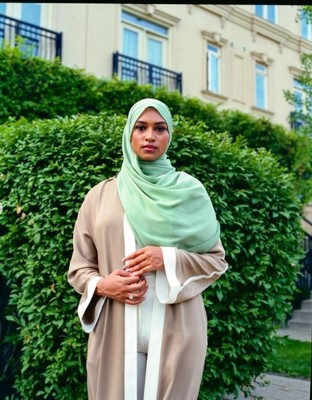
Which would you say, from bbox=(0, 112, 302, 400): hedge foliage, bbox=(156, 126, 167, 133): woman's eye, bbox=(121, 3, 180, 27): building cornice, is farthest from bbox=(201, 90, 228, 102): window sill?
bbox=(156, 126, 167, 133): woman's eye

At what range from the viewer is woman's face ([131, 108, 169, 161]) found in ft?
6.19

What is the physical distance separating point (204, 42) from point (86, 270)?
11.9 m

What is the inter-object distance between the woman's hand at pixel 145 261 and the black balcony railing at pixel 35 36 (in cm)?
805

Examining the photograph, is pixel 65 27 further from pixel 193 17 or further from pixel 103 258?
pixel 103 258

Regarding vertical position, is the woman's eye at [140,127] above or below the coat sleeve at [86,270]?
above

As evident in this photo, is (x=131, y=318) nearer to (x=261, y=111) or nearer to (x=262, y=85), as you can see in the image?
Result: (x=261, y=111)

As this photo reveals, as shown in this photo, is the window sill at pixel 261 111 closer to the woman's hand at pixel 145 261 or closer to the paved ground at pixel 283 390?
the paved ground at pixel 283 390

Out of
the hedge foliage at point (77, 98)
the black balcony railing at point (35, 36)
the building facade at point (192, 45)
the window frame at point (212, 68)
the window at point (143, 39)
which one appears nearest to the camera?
the hedge foliage at point (77, 98)

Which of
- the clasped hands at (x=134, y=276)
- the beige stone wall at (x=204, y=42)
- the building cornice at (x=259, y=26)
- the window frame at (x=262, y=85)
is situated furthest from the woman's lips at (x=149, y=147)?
the window frame at (x=262, y=85)

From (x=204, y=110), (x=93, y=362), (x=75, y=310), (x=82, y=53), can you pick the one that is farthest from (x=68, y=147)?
(x=82, y=53)

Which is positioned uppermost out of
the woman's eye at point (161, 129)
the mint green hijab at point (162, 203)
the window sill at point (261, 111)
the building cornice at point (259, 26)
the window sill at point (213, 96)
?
the building cornice at point (259, 26)

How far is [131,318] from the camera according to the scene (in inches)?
70.7

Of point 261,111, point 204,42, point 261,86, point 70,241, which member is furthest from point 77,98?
point 261,86

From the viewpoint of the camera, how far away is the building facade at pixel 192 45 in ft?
33.0
